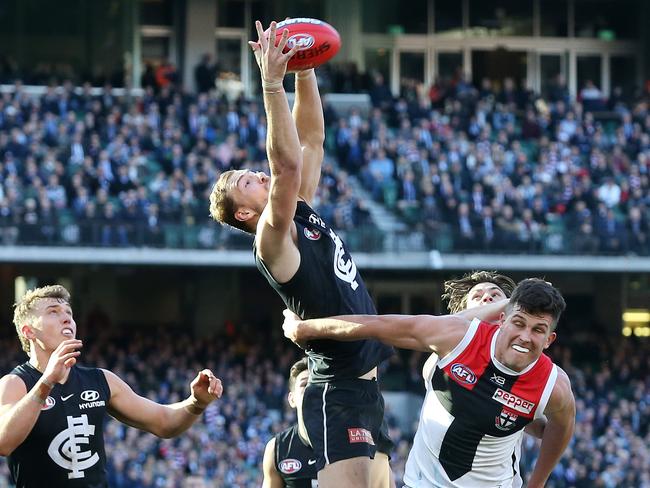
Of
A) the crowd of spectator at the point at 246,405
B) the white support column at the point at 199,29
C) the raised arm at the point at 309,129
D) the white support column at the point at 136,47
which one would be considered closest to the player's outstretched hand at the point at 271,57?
the raised arm at the point at 309,129

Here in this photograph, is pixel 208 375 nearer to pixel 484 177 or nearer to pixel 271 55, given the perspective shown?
pixel 271 55

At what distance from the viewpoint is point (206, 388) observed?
709 centimetres

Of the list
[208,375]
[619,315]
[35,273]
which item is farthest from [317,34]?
[619,315]

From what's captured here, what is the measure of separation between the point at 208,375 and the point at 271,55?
5.32 ft

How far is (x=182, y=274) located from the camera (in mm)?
28938

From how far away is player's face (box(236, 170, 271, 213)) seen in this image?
703 centimetres

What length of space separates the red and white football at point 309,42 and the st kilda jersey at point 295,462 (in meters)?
2.31

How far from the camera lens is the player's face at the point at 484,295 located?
7504 millimetres

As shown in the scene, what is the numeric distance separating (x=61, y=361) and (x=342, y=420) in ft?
4.86

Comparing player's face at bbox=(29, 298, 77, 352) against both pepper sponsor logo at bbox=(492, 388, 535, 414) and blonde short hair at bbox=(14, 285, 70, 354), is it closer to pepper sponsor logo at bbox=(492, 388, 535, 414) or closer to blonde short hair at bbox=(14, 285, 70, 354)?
blonde short hair at bbox=(14, 285, 70, 354)

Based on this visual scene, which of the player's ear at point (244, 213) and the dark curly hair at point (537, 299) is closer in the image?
the dark curly hair at point (537, 299)

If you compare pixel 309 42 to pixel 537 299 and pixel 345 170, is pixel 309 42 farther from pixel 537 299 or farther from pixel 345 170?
pixel 345 170

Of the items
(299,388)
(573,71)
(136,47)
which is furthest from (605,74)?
(299,388)

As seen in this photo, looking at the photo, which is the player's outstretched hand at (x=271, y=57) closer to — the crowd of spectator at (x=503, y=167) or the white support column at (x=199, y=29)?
the crowd of spectator at (x=503, y=167)
